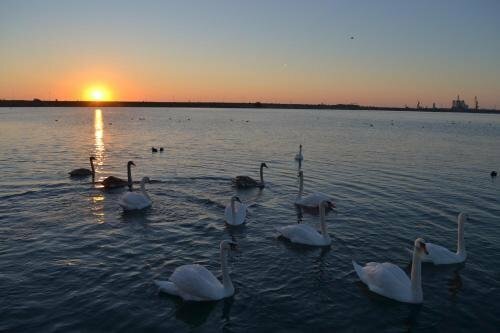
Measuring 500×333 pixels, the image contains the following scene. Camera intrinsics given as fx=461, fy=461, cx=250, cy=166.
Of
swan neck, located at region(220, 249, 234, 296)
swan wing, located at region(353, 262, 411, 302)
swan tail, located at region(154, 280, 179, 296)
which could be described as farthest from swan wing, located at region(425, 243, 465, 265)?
swan tail, located at region(154, 280, 179, 296)

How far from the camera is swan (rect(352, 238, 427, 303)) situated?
9.99 metres

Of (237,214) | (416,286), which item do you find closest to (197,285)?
(416,286)

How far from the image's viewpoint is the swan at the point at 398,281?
9992 mm

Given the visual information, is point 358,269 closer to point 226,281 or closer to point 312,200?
point 226,281

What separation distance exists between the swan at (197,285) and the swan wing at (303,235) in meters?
3.72

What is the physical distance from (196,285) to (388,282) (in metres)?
4.22

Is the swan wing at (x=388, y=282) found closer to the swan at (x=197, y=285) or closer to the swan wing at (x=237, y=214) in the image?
the swan at (x=197, y=285)

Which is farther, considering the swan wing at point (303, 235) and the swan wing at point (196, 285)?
the swan wing at point (303, 235)

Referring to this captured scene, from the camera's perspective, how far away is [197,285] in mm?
9805

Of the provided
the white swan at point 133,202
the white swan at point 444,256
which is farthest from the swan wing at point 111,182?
the white swan at point 444,256

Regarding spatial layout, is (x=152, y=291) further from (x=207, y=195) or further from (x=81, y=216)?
(x=207, y=195)

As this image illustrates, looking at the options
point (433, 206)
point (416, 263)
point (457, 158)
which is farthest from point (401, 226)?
point (457, 158)

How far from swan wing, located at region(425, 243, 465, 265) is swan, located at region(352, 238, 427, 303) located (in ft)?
6.86

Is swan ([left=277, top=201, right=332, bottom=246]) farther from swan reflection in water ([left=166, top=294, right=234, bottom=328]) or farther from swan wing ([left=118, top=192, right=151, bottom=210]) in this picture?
swan wing ([left=118, top=192, right=151, bottom=210])
